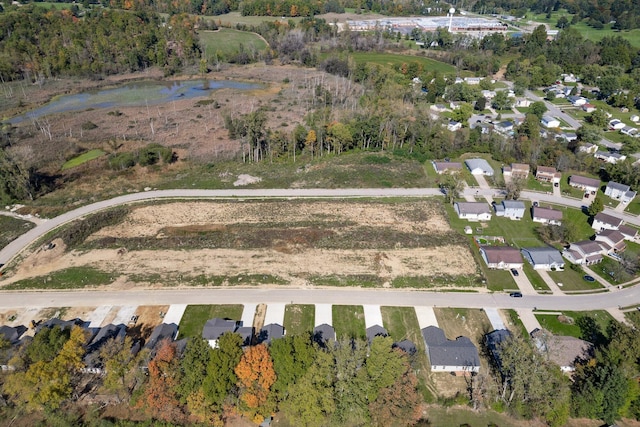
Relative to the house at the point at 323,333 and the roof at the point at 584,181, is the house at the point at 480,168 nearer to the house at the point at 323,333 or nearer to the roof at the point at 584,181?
the roof at the point at 584,181

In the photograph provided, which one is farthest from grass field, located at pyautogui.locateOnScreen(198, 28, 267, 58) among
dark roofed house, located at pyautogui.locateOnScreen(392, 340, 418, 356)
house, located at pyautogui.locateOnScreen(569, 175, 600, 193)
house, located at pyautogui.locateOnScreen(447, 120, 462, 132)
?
dark roofed house, located at pyautogui.locateOnScreen(392, 340, 418, 356)

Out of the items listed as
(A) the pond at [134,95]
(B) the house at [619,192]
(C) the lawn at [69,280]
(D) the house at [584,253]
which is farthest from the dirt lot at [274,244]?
(A) the pond at [134,95]

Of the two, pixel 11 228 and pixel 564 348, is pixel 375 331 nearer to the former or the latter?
pixel 564 348

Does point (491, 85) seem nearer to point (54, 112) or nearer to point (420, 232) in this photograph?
point (420, 232)

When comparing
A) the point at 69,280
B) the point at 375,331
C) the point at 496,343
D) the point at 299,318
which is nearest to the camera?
the point at 496,343

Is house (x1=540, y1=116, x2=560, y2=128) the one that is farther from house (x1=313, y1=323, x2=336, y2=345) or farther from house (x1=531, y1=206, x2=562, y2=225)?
house (x1=313, y1=323, x2=336, y2=345)

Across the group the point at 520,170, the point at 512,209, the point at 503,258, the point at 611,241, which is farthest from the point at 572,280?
the point at 520,170
